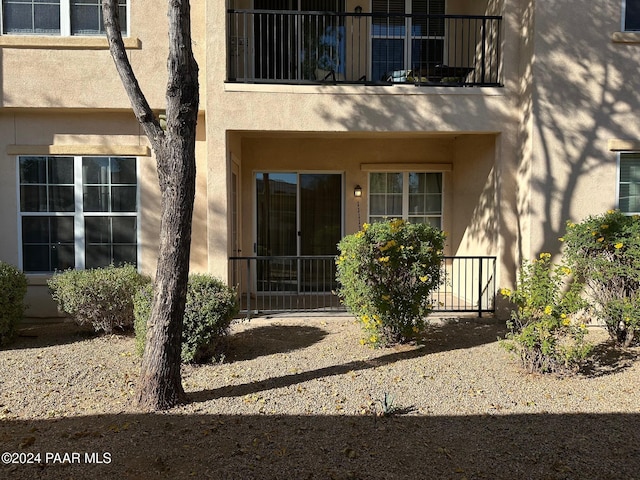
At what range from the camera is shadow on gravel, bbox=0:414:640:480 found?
3.46m

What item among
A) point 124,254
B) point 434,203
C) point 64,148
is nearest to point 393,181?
point 434,203

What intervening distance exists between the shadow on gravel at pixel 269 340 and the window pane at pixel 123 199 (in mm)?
2849

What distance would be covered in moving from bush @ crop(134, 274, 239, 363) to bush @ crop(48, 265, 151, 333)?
115 centimetres

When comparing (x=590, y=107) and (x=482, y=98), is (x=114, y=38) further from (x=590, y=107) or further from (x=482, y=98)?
(x=590, y=107)

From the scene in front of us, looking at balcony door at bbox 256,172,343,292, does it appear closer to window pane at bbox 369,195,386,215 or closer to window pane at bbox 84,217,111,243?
window pane at bbox 369,195,386,215

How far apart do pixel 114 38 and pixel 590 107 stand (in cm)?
671

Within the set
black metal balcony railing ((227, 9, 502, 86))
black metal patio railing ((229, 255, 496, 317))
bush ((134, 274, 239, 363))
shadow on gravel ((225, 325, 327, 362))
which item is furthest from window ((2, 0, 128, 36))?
shadow on gravel ((225, 325, 327, 362))

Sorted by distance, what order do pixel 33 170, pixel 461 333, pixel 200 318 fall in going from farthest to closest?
1. pixel 33 170
2. pixel 461 333
3. pixel 200 318

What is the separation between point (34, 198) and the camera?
782 cm

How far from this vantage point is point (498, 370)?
5.52m

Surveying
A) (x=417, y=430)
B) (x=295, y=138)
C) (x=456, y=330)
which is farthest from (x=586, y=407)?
(x=295, y=138)

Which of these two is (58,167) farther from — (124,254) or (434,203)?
(434,203)

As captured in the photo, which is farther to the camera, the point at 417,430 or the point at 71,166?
the point at 71,166

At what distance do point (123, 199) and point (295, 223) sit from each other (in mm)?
3444
